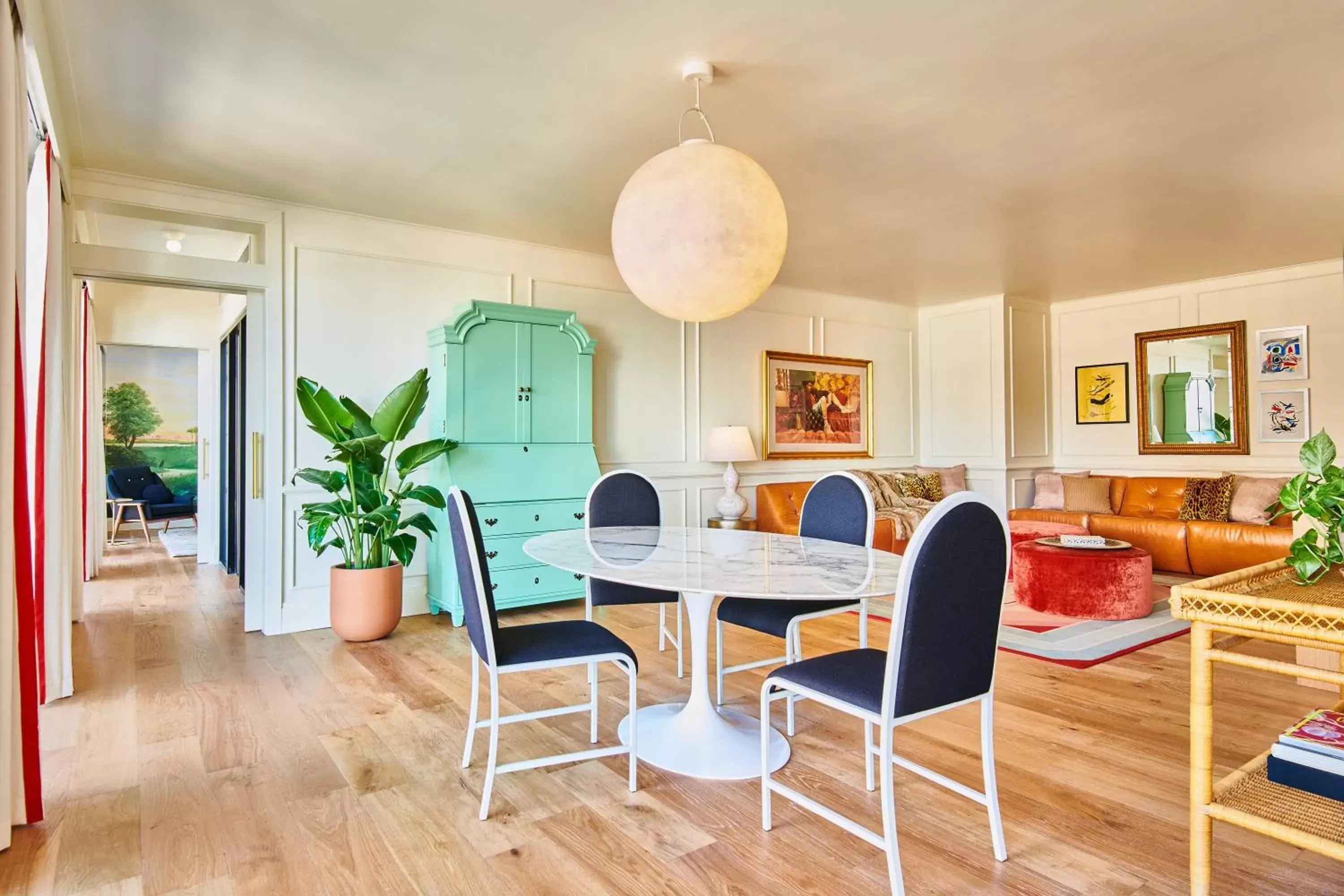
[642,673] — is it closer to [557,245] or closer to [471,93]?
[471,93]

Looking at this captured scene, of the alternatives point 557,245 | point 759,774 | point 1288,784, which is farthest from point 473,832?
point 557,245

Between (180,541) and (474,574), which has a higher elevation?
(474,574)

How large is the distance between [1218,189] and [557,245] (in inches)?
158

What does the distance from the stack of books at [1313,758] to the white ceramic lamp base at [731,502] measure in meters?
4.44

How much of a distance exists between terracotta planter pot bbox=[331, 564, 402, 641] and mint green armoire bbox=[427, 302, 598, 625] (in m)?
0.41

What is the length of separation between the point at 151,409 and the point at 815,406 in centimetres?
888

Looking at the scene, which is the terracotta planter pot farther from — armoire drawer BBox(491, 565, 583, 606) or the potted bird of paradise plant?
armoire drawer BBox(491, 565, 583, 606)

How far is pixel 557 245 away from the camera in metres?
5.23

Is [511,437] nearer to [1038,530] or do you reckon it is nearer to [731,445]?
[731,445]

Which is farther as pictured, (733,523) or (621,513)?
(733,523)

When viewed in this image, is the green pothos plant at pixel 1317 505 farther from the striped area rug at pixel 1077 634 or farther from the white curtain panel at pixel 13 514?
the white curtain panel at pixel 13 514

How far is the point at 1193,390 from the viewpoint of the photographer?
256 inches

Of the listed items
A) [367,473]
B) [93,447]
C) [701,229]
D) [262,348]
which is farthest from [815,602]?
[93,447]

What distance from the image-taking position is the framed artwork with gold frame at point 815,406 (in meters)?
6.58
